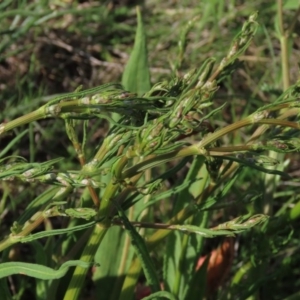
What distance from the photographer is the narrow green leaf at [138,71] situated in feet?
4.57

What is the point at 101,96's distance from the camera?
0.79m

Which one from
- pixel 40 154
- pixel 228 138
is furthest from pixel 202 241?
pixel 40 154

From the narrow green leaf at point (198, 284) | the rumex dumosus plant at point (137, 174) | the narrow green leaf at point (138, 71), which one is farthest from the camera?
the narrow green leaf at point (138, 71)

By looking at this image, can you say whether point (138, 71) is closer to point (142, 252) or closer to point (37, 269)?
point (142, 252)

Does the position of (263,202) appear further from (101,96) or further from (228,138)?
(101,96)

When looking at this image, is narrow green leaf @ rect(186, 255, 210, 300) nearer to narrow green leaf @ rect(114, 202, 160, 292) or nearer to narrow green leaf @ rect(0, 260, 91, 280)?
narrow green leaf @ rect(114, 202, 160, 292)

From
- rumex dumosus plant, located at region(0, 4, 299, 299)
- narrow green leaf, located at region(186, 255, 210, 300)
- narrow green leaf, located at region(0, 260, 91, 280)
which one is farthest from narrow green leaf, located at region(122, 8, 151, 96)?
narrow green leaf, located at region(0, 260, 91, 280)

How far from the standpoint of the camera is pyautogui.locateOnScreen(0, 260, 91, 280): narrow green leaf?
826 mm

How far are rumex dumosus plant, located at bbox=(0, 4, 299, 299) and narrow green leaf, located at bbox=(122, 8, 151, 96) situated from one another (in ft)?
0.65

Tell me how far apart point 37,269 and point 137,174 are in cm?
20

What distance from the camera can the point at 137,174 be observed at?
36.8 inches

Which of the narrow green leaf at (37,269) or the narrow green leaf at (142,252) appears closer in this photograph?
the narrow green leaf at (37,269)

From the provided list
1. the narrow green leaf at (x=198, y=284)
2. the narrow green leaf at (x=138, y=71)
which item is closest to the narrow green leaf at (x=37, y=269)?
the narrow green leaf at (x=198, y=284)

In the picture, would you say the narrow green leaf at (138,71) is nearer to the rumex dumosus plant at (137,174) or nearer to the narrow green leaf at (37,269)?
the rumex dumosus plant at (137,174)
